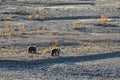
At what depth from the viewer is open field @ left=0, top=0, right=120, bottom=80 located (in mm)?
24109

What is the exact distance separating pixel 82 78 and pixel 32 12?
36.1 m

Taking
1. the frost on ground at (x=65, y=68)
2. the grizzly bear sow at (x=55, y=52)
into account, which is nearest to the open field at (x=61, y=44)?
the frost on ground at (x=65, y=68)

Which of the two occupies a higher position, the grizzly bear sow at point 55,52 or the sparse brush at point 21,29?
the grizzly bear sow at point 55,52

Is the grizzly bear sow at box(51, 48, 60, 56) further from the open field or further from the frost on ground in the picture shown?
the frost on ground

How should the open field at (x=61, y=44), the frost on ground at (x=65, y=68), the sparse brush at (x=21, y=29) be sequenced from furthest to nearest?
1. the sparse brush at (x=21, y=29)
2. the open field at (x=61, y=44)
3. the frost on ground at (x=65, y=68)

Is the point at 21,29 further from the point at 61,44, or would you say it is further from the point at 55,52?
the point at 55,52

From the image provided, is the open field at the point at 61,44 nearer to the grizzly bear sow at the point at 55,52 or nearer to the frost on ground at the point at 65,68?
the frost on ground at the point at 65,68

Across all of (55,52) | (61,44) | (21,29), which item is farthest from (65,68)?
(21,29)

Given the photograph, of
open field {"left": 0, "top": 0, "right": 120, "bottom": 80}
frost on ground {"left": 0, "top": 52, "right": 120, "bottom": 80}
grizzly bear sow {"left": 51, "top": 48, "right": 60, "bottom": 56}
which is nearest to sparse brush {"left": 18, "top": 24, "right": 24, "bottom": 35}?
open field {"left": 0, "top": 0, "right": 120, "bottom": 80}

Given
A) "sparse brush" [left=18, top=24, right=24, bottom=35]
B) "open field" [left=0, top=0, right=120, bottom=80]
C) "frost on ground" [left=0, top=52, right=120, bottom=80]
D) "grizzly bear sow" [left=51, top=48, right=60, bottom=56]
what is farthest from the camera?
"sparse brush" [left=18, top=24, right=24, bottom=35]

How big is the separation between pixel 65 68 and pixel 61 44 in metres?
9.24

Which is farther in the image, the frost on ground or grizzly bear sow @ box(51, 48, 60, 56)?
grizzly bear sow @ box(51, 48, 60, 56)

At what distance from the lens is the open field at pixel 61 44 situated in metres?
24.1

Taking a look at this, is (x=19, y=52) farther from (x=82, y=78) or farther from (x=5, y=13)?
(x=5, y=13)
